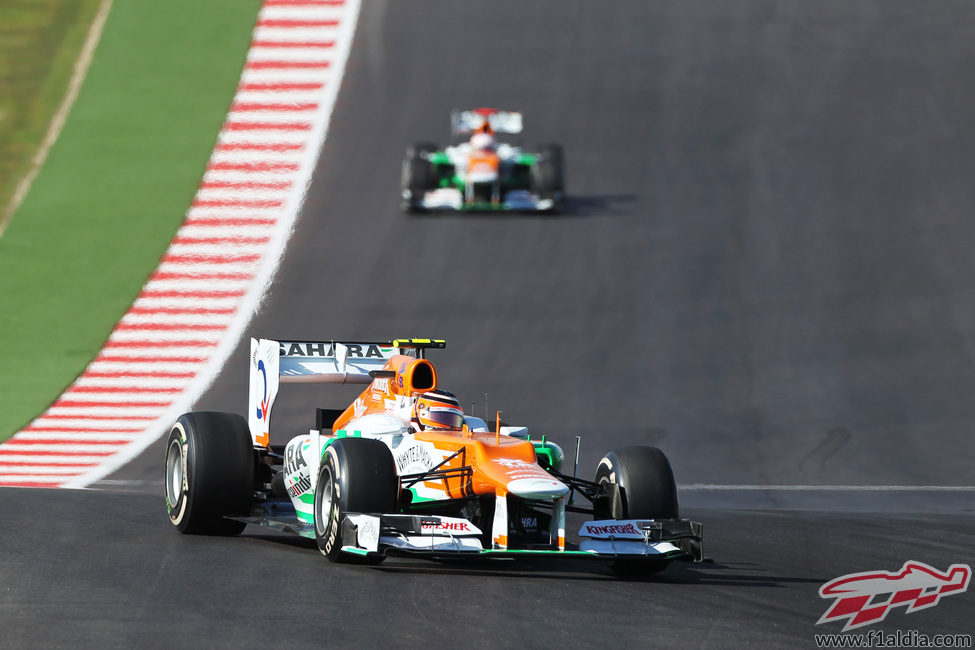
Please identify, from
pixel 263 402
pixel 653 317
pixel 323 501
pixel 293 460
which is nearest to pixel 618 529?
pixel 323 501

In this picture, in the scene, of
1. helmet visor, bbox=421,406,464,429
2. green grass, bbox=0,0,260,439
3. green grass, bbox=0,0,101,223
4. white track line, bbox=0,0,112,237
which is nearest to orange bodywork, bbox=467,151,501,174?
green grass, bbox=0,0,260,439

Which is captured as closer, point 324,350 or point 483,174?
point 324,350

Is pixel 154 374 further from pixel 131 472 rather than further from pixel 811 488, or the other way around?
pixel 811 488

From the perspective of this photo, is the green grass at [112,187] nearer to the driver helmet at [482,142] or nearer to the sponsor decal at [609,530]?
the driver helmet at [482,142]

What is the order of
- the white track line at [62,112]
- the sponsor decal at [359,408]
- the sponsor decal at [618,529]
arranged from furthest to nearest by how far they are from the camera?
1. the white track line at [62,112]
2. the sponsor decal at [359,408]
3. the sponsor decal at [618,529]

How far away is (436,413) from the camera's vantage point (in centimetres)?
1156

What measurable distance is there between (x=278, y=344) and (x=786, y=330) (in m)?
10.6

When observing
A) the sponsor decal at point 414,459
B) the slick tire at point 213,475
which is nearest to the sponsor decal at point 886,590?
the sponsor decal at point 414,459

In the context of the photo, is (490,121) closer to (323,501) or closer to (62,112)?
(62,112)

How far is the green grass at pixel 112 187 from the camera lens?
2175 centimetres

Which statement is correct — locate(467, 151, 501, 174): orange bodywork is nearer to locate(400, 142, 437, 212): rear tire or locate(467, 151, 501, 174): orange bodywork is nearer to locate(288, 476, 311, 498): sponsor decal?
locate(400, 142, 437, 212): rear tire

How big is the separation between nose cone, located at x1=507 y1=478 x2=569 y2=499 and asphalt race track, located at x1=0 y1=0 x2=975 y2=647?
0.64m

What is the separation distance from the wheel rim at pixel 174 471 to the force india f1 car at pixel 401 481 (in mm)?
16

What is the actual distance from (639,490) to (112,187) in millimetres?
17809
